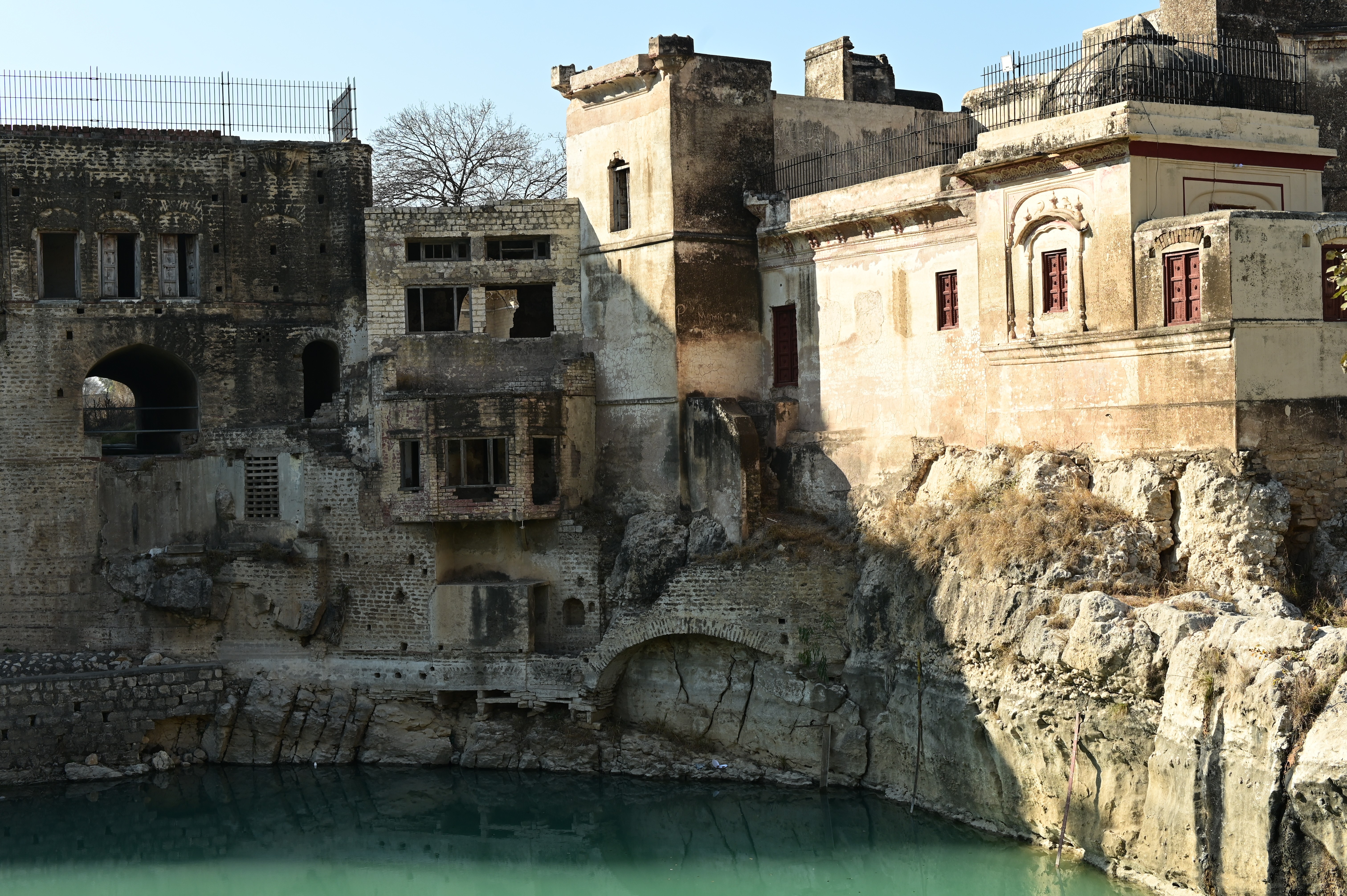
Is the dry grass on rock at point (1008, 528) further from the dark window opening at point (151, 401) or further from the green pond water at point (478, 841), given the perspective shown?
the dark window opening at point (151, 401)

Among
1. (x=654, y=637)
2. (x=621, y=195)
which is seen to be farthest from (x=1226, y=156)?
(x=654, y=637)

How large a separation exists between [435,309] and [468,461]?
3.13m

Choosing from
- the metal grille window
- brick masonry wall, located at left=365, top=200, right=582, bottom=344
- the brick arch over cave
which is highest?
brick masonry wall, located at left=365, top=200, right=582, bottom=344

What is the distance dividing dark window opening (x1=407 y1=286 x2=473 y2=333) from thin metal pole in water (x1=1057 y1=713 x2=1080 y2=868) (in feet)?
42.7

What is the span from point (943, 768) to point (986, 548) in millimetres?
3050

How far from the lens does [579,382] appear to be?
2692 centimetres

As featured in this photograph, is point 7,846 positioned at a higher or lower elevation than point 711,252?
lower

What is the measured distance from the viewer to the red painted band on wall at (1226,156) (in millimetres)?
20469

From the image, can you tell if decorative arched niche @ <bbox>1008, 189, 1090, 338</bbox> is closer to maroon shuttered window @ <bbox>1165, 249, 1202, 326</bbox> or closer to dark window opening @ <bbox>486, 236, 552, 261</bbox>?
maroon shuttered window @ <bbox>1165, 249, 1202, 326</bbox>

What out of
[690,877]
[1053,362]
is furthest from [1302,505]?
[690,877]

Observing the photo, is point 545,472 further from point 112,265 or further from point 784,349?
point 112,265

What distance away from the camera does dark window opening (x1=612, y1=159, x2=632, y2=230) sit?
26859mm

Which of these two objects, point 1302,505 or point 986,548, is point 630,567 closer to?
point 986,548

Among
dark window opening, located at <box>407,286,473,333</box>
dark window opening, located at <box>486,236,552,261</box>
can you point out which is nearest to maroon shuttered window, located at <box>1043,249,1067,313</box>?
dark window opening, located at <box>486,236,552,261</box>
